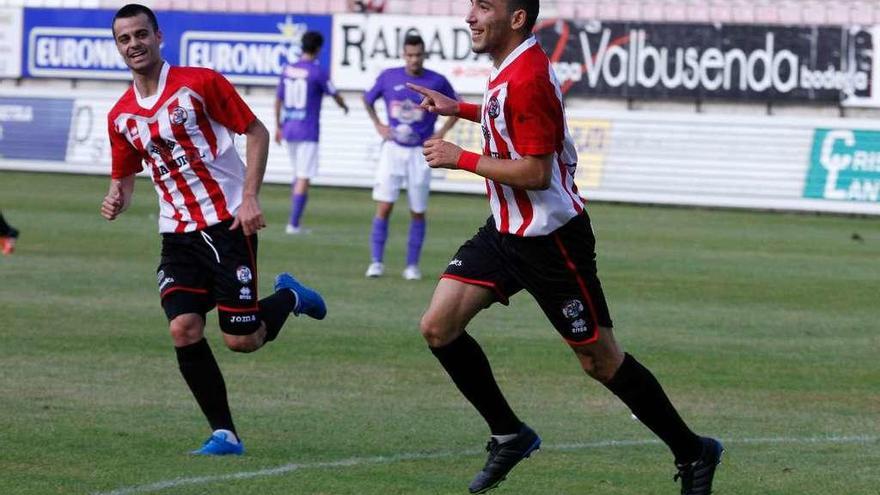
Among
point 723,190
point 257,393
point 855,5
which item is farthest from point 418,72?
point 855,5

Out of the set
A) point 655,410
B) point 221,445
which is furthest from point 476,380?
point 221,445

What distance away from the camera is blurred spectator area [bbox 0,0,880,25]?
31.5 metres

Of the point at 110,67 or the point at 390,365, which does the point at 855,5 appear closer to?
the point at 110,67

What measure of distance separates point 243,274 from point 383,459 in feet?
3.46

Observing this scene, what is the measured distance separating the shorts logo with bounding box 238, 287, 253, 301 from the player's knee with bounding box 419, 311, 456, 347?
1.24 m

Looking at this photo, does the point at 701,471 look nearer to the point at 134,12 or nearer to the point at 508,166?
the point at 508,166

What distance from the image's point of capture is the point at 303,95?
70.2ft

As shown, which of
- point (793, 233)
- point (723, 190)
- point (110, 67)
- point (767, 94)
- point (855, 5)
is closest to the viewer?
point (793, 233)

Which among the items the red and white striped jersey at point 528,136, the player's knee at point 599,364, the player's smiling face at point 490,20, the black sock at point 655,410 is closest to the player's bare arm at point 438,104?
the red and white striped jersey at point 528,136

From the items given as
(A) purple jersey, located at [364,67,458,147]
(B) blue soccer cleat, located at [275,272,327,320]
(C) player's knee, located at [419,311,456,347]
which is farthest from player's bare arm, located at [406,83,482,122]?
(A) purple jersey, located at [364,67,458,147]

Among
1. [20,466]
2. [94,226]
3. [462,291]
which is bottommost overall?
[94,226]

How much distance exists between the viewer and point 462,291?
6.86m

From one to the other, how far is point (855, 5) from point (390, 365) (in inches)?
905

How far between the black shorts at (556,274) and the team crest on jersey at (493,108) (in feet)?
1.64
